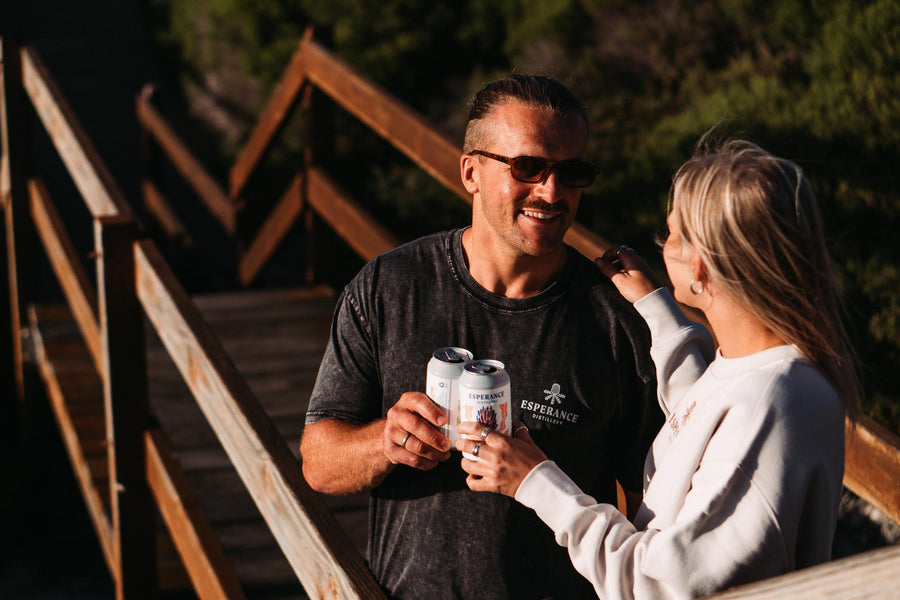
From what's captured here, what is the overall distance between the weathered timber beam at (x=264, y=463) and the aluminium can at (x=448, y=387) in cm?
30

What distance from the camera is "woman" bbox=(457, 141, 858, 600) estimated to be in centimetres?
131

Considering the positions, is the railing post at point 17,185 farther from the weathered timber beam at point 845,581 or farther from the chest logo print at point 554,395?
the weathered timber beam at point 845,581

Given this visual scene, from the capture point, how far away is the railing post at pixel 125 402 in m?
3.16

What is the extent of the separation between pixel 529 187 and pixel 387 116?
2.00 metres

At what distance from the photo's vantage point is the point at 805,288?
1.42m

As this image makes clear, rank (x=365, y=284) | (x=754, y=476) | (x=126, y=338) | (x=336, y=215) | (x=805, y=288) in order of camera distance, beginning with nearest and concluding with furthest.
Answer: (x=754, y=476) < (x=805, y=288) < (x=365, y=284) < (x=126, y=338) < (x=336, y=215)

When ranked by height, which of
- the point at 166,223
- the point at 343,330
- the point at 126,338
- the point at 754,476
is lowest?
the point at 166,223

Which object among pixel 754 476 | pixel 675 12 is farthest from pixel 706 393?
pixel 675 12

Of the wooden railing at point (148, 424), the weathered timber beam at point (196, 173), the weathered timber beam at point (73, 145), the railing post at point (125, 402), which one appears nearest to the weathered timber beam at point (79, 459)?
the wooden railing at point (148, 424)

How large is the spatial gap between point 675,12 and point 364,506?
516cm

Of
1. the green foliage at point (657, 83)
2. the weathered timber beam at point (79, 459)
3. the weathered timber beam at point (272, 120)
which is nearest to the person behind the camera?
the weathered timber beam at point (79, 459)

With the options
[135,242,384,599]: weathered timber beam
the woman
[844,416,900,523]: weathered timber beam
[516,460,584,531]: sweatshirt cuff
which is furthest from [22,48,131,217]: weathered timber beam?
[844,416,900,523]: weathered timber beam

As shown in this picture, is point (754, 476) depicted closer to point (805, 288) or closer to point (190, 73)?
point (805, 288)

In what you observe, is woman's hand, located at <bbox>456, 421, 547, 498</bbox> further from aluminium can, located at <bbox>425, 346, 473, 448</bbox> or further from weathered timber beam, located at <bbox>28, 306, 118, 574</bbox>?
weathered timber beam, located at <bbox>28, 306, 118, 574</bbox>
